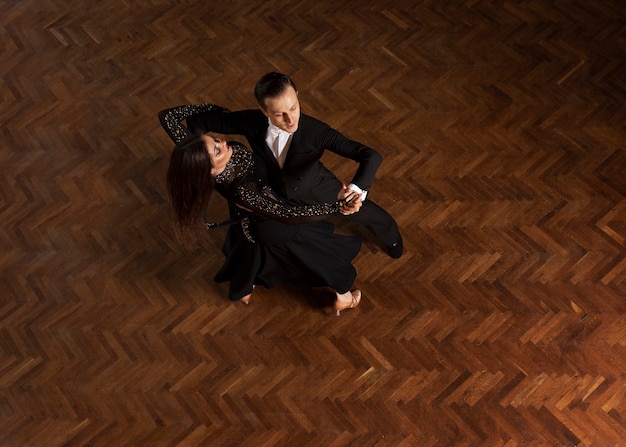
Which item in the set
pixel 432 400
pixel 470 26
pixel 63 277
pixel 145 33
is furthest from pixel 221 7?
pixel 432 400

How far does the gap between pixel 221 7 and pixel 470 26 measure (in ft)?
5.72

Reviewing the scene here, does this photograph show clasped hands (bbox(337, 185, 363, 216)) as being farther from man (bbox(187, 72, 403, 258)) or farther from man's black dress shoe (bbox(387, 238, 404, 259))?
man's black dress shoe (bbox(387, 238, 404, 259))

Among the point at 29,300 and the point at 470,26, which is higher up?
the point at 470,26

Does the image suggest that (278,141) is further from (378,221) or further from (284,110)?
(378,221)

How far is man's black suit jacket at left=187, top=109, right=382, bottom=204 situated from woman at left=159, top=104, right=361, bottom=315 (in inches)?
2.8

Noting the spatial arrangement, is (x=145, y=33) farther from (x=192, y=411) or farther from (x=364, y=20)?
(x=192, y=411)

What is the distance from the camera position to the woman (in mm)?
2900

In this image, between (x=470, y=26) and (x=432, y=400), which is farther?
(x=470, y=26)

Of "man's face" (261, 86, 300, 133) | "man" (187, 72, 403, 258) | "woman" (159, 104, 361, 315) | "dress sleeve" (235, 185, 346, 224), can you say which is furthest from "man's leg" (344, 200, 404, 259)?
"man's face" (261, 86, 300, 133)

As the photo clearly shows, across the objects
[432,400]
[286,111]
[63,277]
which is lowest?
[432,400]

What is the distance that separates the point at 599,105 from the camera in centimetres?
462

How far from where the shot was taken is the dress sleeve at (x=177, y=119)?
327 centimetres

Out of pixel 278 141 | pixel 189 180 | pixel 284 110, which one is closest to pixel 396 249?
pixel 278 141

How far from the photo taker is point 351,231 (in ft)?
14.4
